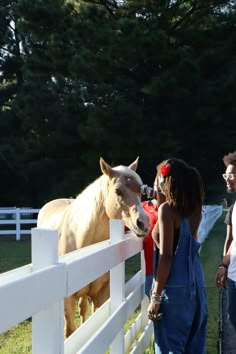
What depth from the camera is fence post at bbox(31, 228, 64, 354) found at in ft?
7.32

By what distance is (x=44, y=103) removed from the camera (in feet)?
71.4

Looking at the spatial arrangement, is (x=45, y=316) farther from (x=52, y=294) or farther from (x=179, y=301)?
(x=179, y=301)

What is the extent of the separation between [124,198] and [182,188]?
1.89 meters

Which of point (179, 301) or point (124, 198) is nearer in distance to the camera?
point (179, 301)

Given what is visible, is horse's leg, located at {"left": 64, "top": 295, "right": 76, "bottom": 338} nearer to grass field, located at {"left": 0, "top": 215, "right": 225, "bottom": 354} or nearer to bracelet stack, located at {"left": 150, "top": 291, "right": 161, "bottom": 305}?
grass field, located at {"left": 0, "top": 215, "right": 225, "bottom": 354}

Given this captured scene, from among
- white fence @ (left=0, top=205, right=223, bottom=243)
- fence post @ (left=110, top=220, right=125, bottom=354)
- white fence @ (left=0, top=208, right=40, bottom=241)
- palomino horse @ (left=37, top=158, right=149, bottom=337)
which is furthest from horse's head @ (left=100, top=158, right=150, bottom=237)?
white fence @ (left=0, top=208, right=40, bottom=241)

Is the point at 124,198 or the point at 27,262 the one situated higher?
the point at 124,198

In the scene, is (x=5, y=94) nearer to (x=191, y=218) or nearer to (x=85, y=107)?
(x=85, y=107)

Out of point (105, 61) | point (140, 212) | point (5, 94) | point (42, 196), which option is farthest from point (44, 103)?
point (140, 212)

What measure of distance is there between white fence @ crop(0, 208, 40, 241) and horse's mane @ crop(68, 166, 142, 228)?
14061mm

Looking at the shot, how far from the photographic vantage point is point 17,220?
19.7 m

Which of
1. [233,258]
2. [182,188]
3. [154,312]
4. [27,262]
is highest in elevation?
[182,188]

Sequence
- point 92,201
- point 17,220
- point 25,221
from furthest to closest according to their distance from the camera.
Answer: point 17,220
point 25,221
point 92,201

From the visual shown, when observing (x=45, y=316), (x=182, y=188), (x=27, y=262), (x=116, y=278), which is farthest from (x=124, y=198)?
(x=27, y=262)
